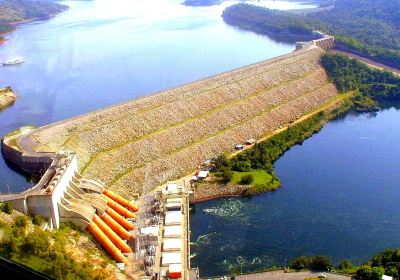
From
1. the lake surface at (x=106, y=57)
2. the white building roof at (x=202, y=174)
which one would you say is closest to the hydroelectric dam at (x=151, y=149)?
the white building roof at (x=202, y=174)

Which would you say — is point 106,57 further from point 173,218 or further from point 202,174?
point 173,218

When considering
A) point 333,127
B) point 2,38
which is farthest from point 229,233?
point 2,38

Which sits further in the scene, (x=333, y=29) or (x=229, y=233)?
(x=333, y=29)

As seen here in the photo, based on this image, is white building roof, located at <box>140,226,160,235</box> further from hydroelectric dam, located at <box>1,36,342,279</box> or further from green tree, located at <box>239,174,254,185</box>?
green tree, located at <box>239,174,254,185</box>

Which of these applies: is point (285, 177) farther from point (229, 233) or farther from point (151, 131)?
point (151, 131)

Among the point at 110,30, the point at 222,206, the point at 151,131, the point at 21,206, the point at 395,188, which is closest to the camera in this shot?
the point at 21,206

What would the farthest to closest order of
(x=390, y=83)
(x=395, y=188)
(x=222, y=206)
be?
(x=390, y=83) < (x=395, y=188) < (x=222, y=206)

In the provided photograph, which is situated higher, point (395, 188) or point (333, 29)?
point (333, 29)
